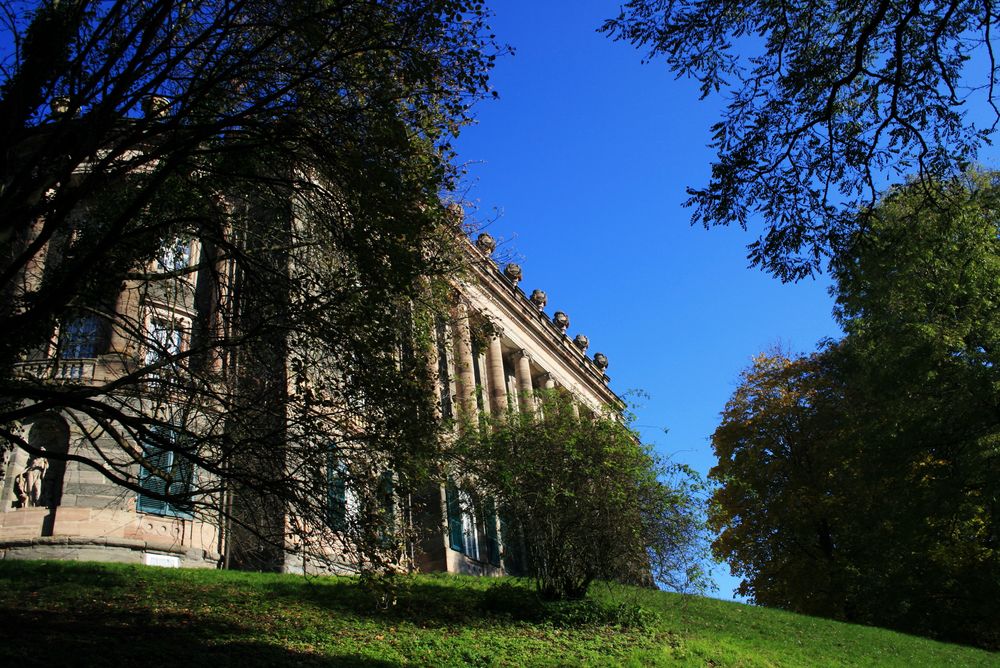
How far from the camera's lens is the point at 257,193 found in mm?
12312

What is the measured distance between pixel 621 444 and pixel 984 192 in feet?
33.9

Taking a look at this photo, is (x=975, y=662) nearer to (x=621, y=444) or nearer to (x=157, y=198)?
(x=621, y=444)

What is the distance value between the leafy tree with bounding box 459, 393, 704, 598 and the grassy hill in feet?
3.04

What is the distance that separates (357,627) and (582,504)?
6648 mm

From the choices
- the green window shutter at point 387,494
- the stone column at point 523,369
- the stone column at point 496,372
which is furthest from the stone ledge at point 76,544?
the stone column at point 523,369

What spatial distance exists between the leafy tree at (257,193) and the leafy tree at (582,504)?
840 centimetres

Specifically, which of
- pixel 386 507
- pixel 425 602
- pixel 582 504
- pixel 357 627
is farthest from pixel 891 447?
pixel 386 507

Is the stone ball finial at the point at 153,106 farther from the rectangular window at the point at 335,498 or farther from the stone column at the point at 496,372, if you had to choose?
the stone column at the point at 496,372

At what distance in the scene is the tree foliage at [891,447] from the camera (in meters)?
21.2

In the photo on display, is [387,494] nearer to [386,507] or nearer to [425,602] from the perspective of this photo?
[386,507]

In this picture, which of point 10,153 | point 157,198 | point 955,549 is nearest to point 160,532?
point 157,198

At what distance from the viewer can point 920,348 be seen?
74.2 ft

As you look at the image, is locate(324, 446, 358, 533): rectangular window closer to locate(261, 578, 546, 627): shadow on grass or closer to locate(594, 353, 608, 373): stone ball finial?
locate(261, 578, 546, 627): shadow on grass

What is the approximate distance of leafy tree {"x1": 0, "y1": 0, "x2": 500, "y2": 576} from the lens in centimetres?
989
